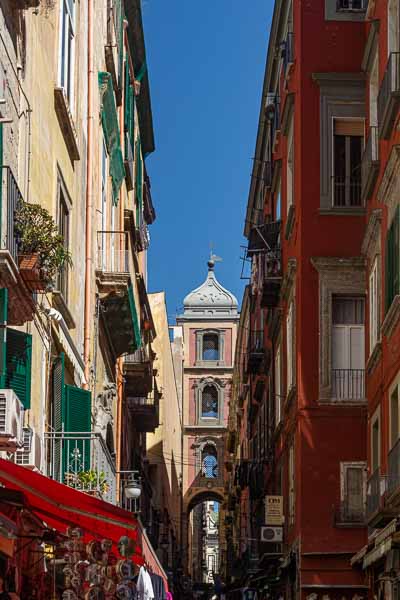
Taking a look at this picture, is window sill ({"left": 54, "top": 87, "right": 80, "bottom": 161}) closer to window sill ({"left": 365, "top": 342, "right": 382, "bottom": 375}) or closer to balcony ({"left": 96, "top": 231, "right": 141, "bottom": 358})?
balcony ({"left": 96, "top": 231, "right": 141, "bottom": 358})

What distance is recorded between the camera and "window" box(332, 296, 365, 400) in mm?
28375

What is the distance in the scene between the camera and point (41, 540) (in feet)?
41.9

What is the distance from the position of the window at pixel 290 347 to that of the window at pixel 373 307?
674 cm

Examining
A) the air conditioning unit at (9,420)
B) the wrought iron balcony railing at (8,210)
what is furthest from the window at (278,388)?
the air conditioning unit at (9,420)

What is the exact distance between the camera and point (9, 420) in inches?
497

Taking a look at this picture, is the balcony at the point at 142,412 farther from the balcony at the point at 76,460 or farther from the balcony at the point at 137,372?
the balcony at the point at 76,460

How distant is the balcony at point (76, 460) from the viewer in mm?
18734

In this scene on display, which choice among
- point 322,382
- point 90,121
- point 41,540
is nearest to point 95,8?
point 90,121

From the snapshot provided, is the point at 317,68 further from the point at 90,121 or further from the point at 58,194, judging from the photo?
the point at 58,194

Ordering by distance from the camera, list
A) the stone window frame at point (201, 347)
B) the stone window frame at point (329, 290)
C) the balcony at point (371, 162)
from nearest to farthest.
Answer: the balcony at point (371, 162) → the stone window frame at point (329, 290) → the stone window frame at point (201, 347)

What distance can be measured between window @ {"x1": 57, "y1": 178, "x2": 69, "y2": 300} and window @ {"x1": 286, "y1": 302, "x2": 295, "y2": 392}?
10.5 meters

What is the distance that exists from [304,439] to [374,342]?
5939 mm

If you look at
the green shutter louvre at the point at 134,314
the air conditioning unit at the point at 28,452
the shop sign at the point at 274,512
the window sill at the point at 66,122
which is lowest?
the shop sign at the point at 274,512

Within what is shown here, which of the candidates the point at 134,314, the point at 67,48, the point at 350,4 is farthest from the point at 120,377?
the point at 67,48
